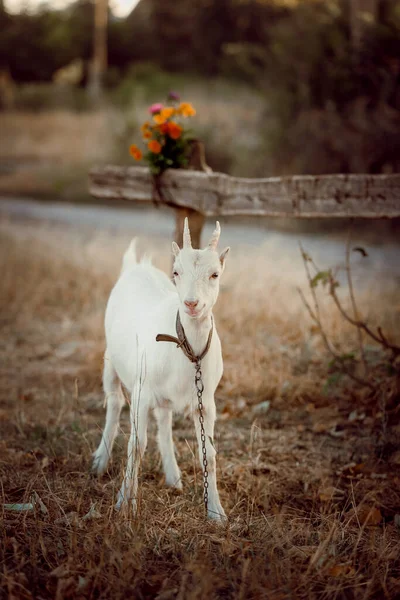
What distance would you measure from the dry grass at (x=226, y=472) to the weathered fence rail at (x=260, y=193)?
1508mm

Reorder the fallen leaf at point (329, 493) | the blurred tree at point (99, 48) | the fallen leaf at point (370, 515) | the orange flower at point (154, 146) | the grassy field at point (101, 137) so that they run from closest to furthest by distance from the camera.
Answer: the fallen leaf at point (370, 515)
the fallen leaf at point (329, 493)
the orange flower at point (154, 146)
the grassy field at point (101, 137)
the blurred tree at point (99, 48)

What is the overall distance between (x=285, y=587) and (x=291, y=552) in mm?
376

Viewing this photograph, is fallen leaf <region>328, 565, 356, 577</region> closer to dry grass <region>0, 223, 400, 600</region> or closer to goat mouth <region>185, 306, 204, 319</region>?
dry grass <region>0, 223, 400, 600</region>

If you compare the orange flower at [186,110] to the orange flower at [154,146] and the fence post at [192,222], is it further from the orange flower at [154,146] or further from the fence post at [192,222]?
the fence post at [192,222]

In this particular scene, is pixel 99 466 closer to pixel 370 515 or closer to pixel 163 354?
pixel 163 354

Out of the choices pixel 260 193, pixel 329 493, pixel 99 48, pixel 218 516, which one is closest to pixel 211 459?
pixel 218 516

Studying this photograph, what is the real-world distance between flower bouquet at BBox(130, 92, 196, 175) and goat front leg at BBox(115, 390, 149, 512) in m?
2.30

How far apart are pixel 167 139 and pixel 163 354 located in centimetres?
236

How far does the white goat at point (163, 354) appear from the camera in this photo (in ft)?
10.4

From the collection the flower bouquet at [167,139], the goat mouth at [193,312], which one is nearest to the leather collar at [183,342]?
the goat mouth at [193,312]

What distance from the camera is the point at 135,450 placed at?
3.56 m

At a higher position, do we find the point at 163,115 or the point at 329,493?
the point at 163,115

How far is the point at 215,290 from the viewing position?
Result: 3.21 meters

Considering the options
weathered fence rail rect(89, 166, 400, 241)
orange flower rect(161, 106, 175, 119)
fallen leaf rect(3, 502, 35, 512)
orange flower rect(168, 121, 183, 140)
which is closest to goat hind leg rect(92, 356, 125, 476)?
fallen leaf rect(3, 502, 35, 512)
